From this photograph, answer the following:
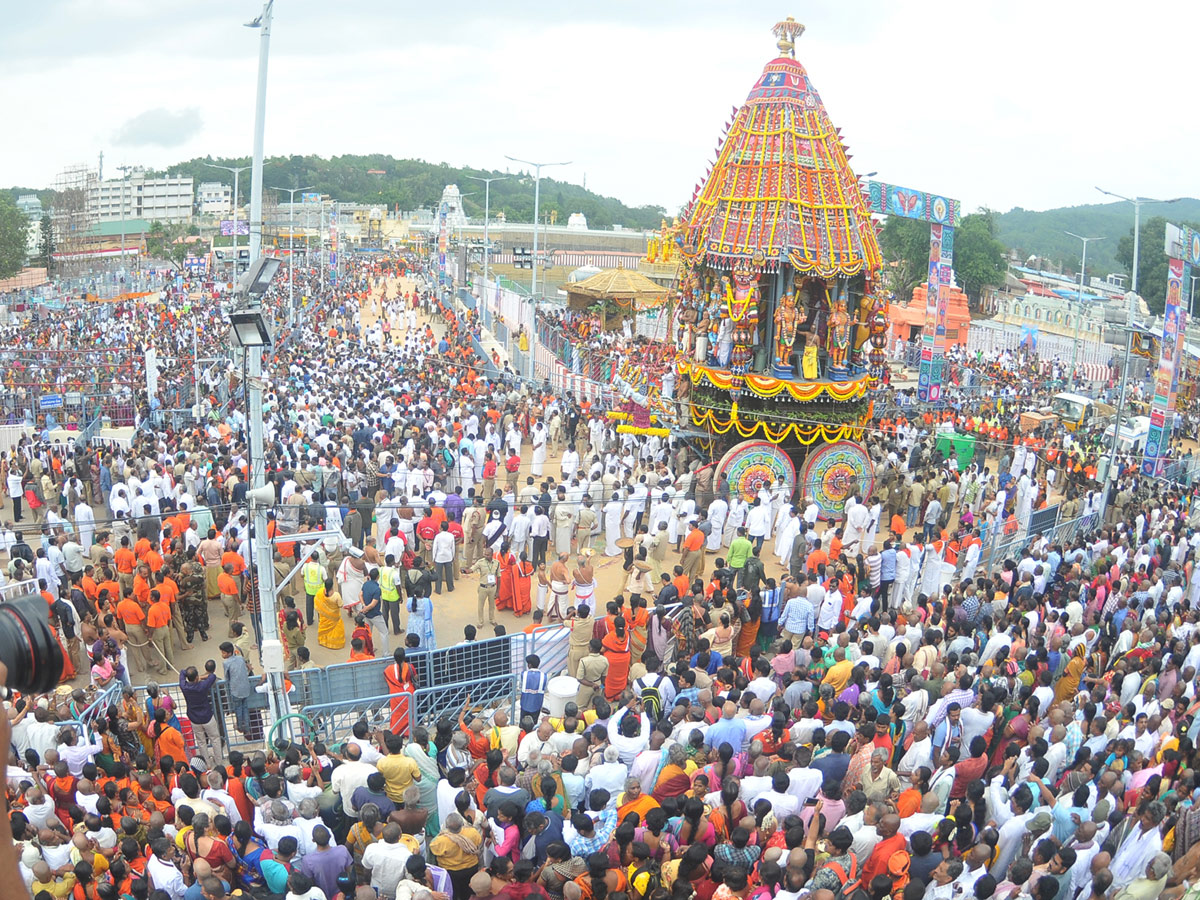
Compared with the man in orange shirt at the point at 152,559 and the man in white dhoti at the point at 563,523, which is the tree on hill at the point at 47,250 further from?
the man in white dhoti at the point at 563,523

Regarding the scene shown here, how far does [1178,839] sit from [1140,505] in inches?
419

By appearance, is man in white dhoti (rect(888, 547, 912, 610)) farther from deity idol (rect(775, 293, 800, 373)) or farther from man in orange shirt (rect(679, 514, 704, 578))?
deity idol (rect(775, 293, 800, 373))

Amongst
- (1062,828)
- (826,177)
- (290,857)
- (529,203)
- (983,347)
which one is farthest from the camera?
(529,203)

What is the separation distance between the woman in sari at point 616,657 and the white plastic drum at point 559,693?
3.29 ft

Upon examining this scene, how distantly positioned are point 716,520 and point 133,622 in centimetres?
822

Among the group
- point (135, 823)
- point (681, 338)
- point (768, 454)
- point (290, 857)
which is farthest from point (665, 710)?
point (681, 338)

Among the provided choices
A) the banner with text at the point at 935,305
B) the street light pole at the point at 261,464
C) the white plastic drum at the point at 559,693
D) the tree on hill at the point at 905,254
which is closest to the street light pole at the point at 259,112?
the street light pole at the point at 261,464

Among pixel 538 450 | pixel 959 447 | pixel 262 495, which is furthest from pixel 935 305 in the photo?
pixel 262 495

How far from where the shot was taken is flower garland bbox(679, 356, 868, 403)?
664 inches

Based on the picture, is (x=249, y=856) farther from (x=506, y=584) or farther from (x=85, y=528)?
(x=85, y=528)

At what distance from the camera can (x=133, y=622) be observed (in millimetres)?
11023

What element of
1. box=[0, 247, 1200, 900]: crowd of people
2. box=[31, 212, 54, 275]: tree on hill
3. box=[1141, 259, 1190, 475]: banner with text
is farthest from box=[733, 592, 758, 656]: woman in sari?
box=[31, 212, 54, 275]: tree on hill

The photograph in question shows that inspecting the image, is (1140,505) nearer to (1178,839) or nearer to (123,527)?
(1178,839)

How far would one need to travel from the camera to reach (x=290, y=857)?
21.2 ft
